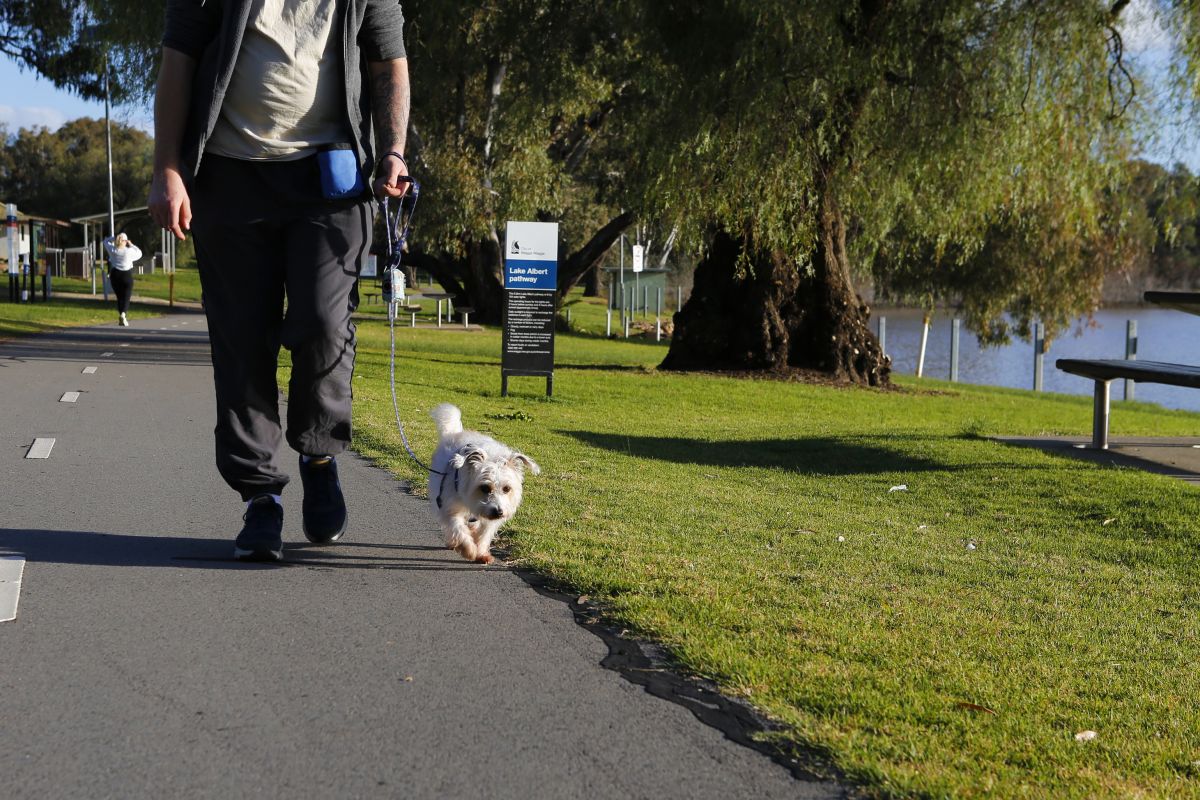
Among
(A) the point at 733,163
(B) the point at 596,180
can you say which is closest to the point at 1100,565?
(A) the point at 733,163

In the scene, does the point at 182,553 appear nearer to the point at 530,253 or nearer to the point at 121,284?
the point at 530,253

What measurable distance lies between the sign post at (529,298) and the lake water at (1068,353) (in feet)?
53.3

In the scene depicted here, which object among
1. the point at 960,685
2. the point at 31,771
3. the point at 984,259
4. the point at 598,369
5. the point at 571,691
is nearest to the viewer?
the point at 31,771

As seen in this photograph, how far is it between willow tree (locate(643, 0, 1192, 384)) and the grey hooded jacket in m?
12.5

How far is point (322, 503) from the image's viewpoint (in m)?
5.66

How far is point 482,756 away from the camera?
3262 millimetres

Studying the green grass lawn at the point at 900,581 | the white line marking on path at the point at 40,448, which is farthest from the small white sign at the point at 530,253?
the white line marking on path at the point at 40,448

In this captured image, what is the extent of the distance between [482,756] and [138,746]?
0.83 metres

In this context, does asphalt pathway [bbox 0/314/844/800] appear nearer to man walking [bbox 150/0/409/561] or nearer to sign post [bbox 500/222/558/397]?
man walking [bbox 150/0/409/561]

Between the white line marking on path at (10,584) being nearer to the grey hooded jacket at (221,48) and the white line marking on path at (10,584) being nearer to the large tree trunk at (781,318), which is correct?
the grey hooded jacket at (221,48)

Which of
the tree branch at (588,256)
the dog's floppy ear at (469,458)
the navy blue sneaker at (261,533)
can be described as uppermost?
the tree branch at (588,256)

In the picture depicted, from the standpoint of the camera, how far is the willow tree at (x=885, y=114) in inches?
658

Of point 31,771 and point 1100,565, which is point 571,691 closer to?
point 31,771

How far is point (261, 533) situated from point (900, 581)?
8.99 feet
